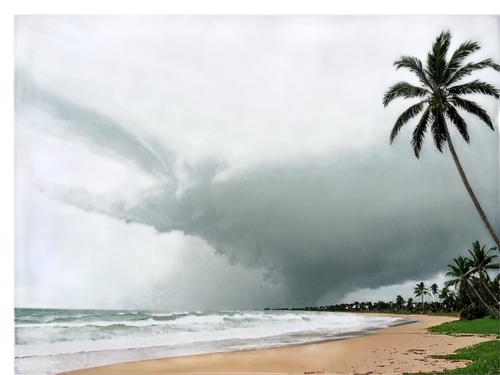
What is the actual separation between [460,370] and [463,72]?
443 centimetres

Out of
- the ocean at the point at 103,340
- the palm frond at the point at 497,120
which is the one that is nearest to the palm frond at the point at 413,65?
the palm frond at the point at 497,120

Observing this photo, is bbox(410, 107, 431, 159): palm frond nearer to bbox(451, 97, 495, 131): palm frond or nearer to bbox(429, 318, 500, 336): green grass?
bbox(451, 97, 495, 131): palm frond

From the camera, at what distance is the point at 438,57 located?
269 inches

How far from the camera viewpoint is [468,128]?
7.48 m

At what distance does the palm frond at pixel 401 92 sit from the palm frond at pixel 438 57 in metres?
0.28

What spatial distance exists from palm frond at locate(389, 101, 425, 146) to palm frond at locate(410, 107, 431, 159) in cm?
13

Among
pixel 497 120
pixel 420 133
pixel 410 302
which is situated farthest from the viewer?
pixel 410 302

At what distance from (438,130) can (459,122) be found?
40 cm

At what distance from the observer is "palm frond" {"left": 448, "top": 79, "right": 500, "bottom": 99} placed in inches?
262

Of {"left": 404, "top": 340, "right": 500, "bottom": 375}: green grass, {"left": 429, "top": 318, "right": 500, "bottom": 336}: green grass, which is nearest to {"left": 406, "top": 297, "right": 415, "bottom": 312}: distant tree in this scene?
{"left": 429, "top": 318, "right": 500, "bottom": 336}: green grass

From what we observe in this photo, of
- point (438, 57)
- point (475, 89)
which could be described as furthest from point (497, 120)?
point (438, 57)

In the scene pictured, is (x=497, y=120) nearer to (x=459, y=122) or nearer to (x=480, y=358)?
(x=459, y=122)

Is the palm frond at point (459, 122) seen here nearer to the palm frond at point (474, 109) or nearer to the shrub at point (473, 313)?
the palm frond at point (474, 109)
